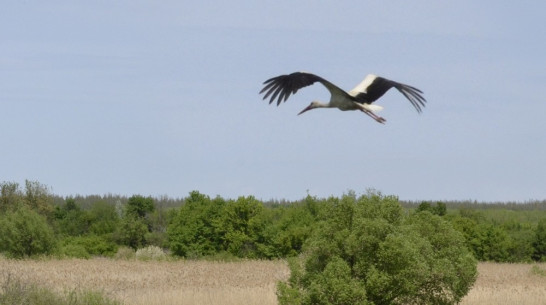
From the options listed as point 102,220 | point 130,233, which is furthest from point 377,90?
point 102,220

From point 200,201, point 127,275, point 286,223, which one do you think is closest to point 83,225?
point 200,201

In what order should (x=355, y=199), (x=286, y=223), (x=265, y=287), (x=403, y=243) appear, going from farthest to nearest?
(x=286, y=223), (x=265, y=287), (x=355, y=199), (x=403, y=243)

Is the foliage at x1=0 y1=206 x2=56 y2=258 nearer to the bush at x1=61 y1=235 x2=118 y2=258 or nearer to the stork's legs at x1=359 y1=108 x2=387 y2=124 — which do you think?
the bush at x1=61 y1=235 x2=118 y2=258

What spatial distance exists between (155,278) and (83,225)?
155 ft

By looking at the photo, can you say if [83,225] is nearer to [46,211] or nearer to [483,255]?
[46,211]

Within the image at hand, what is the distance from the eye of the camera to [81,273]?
3381 centimetres

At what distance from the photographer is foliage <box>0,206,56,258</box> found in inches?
1777

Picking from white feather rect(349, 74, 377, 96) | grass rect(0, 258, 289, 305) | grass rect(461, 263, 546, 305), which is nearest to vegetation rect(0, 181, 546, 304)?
grass rect(461, 263, 546, 305)

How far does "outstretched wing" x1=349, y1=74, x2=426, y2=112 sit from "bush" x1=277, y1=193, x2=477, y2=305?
428cm

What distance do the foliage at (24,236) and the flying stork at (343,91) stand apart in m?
34.8

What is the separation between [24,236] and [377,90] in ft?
116

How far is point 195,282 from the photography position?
1184 inches

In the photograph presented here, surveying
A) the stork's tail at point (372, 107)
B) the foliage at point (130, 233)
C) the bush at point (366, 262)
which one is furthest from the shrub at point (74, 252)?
the stork's tail at point (372, 107)

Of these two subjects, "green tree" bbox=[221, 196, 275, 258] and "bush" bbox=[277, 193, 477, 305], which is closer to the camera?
"bush" bbox=[277, 193, 477, 305]
